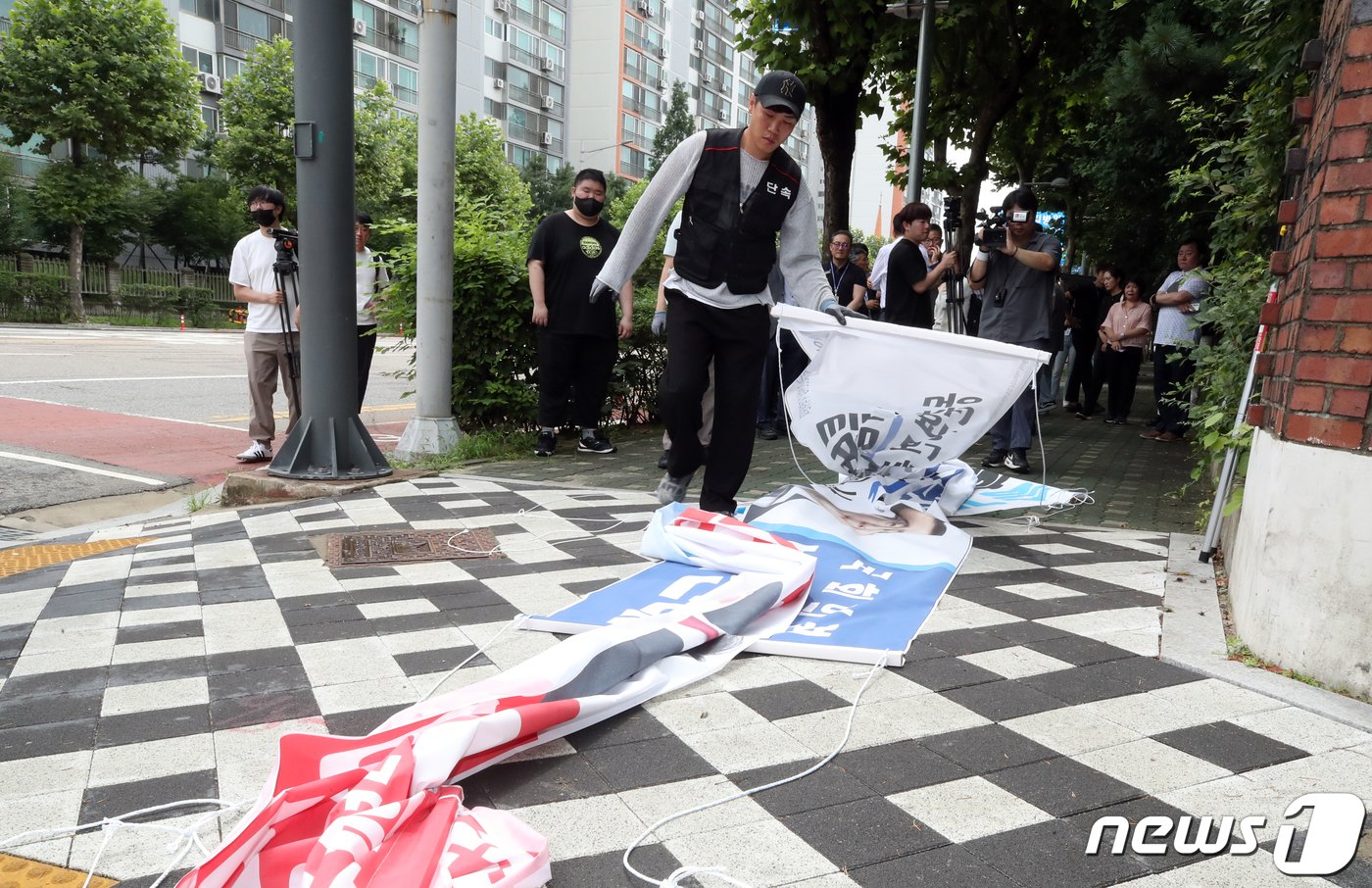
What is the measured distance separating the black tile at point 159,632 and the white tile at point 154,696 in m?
0.43

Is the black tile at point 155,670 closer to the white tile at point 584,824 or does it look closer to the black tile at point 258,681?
the black tile at point 258,681

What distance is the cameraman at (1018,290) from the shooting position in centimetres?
702

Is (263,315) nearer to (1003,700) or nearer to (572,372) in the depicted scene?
(572,372)

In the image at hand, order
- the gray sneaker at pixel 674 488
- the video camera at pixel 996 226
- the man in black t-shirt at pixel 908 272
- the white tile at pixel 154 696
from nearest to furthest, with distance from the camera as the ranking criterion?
the white tile at pixel 154 696
the gray sneaker at pixel 674 488
the video camera at pixel 996 226
the man in black t-shirt at pixel 908 272

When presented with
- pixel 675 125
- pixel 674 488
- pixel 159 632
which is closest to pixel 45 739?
pixel 159 632

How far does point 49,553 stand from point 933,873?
14.7 ft

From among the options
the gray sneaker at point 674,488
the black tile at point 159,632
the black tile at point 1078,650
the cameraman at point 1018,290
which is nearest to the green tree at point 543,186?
the cameraman at point 1018,290

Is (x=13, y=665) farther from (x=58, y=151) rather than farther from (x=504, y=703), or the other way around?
(x=58, y=151)

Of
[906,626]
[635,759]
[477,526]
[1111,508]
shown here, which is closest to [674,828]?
[635,759]

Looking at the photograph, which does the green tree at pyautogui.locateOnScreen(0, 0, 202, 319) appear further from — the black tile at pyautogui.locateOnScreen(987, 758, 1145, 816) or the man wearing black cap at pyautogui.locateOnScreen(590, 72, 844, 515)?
the black tile at pyautogui.locateOnScreen(987, 758, 1145, 816)

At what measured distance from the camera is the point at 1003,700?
114 inches

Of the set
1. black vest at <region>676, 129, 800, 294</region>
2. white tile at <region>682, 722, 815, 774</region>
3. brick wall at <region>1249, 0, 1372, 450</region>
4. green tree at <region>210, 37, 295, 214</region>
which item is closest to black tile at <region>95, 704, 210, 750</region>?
white tile at <region>682, 722, 815, 774</region>

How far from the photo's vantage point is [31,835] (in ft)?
6.77

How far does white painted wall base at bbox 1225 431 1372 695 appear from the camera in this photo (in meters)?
2.90
